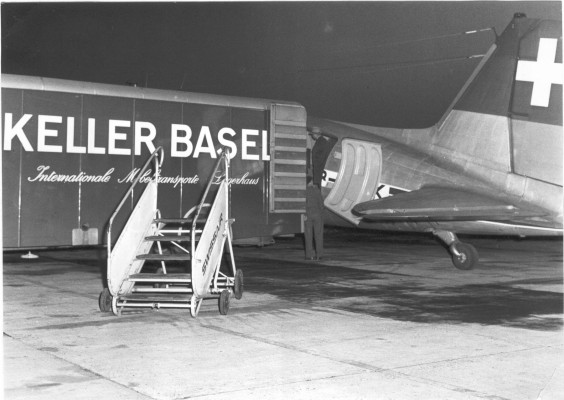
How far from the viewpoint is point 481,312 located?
31.0ft

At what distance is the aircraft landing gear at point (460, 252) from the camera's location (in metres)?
14.5

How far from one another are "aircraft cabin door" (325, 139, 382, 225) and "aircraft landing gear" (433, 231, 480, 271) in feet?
5.94

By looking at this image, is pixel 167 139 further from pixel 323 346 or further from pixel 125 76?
pixel 125 76

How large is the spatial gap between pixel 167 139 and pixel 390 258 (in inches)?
271

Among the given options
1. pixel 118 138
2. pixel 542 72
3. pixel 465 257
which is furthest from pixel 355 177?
pixel 118 138

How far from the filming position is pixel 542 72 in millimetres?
13648

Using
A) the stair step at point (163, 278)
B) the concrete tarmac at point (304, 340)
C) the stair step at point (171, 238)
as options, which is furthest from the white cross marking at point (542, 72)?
the stair step at point (163, 278)

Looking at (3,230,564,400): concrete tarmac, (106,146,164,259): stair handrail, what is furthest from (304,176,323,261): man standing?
(106,146,164,259): stair handrail

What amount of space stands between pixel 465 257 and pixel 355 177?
293cm

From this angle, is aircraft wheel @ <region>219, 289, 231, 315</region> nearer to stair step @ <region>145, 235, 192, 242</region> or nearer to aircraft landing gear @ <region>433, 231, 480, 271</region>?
stair step @ <region>145, 235, 192, 242</region>

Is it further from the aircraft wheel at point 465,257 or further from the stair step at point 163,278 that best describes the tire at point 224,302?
the aircraft wheel at point 465,257

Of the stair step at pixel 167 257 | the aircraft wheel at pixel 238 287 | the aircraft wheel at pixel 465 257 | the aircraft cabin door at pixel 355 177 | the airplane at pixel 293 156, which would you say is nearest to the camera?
the stair step at pixel 167 257

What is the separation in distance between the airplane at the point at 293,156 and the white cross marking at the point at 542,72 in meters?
0.02

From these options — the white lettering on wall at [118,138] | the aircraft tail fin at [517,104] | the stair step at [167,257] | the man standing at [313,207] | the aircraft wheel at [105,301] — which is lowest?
the aircraft wheel at [105,301]
